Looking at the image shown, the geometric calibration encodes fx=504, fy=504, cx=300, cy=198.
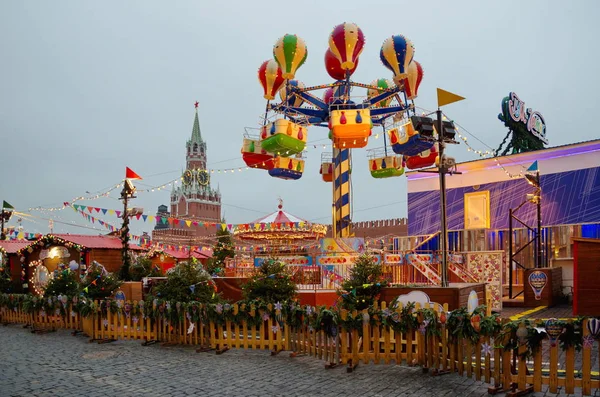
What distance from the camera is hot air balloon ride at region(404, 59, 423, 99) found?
728 inches

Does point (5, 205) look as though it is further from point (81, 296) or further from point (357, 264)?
point (357, 264)

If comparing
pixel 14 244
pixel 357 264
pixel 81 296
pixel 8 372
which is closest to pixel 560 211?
pixel 357 264

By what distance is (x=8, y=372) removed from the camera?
30.4 feet

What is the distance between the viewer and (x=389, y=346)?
884cm

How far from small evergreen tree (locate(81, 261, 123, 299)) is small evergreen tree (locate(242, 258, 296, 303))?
18.7 feet

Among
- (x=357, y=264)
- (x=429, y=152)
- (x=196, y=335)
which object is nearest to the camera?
(x=357, y=264)

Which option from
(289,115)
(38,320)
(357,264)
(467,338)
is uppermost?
(289,115)

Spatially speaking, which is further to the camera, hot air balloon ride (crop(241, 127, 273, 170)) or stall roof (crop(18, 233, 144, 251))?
stall roof (crop(18, 233, 144, 251))

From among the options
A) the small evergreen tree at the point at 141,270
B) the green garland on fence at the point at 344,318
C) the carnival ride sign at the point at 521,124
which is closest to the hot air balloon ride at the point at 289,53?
the green garland on fence at the point at 344,318

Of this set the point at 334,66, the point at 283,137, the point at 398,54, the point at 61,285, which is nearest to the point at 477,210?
the point at 398,54

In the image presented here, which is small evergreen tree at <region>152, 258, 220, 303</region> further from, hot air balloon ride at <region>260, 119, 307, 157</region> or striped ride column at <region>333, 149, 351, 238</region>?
striped ride column at <region>333, 149, 351, 238</region>

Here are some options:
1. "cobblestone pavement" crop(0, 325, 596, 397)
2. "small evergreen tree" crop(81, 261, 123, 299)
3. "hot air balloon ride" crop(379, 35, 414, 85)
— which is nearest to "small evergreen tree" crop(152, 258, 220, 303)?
"cobblestone pavement" crop(0, 325, 596, 397)

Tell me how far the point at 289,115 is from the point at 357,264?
11.3m

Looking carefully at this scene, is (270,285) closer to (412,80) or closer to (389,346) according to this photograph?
(389,346)
